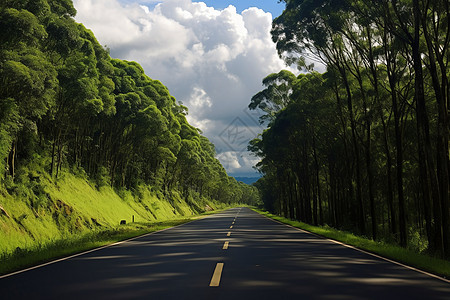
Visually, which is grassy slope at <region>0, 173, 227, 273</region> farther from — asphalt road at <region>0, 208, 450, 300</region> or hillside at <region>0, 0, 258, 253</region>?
asphalt road at <region>0, 208, 450, 300</region>

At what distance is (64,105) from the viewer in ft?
87.0

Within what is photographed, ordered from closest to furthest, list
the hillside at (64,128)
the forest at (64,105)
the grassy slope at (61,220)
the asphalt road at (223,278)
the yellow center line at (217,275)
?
the asphalt road at (223,278), the yellow center line at (217,275), the grassy slope at (61,220), the forest at (64,105), the hillside at (64,128)

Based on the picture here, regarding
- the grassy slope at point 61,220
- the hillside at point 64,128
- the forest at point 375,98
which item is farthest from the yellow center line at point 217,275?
the hillside at point 64,128

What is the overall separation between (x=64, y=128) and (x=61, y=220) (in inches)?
434

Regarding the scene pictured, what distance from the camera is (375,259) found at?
10.6 metres

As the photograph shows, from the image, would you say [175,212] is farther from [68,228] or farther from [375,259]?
[375,259]

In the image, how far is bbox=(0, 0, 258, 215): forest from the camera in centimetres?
1752

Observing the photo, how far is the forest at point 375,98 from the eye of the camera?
46.5 feet

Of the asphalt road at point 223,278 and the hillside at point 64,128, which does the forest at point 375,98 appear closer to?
the asphalt road at point 223,278

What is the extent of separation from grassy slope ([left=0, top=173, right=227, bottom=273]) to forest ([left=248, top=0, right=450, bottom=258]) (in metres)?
12.7

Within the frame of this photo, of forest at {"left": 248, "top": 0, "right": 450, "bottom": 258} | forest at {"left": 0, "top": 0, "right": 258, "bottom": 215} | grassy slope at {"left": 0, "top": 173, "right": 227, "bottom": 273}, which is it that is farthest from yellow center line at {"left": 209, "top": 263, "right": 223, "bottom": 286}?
forest at {"left": 0, "top": 0, "right": 258, "bottom": 215}

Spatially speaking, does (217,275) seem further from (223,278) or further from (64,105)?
(64,105)

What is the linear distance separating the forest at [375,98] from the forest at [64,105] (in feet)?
39.8

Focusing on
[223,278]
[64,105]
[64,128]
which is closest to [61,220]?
[64,105]
